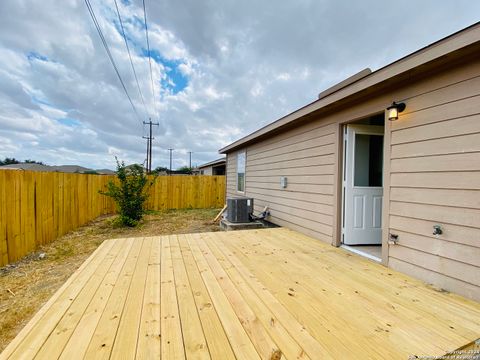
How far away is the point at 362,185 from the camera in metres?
3.69

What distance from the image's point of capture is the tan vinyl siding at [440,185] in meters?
2.00

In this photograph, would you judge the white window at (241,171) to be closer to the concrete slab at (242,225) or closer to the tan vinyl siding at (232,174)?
the tan vinyl siding at (232,174)

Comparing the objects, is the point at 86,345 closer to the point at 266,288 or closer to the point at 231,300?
the point at 231,300

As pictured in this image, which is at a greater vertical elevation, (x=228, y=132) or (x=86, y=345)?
(x=228, y=132)

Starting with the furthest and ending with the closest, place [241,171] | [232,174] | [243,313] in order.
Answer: [232,174]
[241,171]
[243,313]

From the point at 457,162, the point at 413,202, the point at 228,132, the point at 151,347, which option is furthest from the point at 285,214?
the point at 228,132

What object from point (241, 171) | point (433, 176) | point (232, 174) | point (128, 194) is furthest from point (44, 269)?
point (232, 174)

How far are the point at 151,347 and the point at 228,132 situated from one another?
21.3 metres

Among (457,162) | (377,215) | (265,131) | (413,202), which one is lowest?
(377,215)

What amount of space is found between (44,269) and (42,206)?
1.61m

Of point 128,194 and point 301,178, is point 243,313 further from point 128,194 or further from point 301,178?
point 128,194

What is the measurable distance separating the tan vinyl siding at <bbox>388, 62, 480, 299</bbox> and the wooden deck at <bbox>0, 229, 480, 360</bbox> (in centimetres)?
24

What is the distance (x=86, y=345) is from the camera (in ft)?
→ 4.24

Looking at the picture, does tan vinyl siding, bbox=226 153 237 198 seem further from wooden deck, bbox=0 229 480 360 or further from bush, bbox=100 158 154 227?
wooden deck, bbox=0 229 480 360
